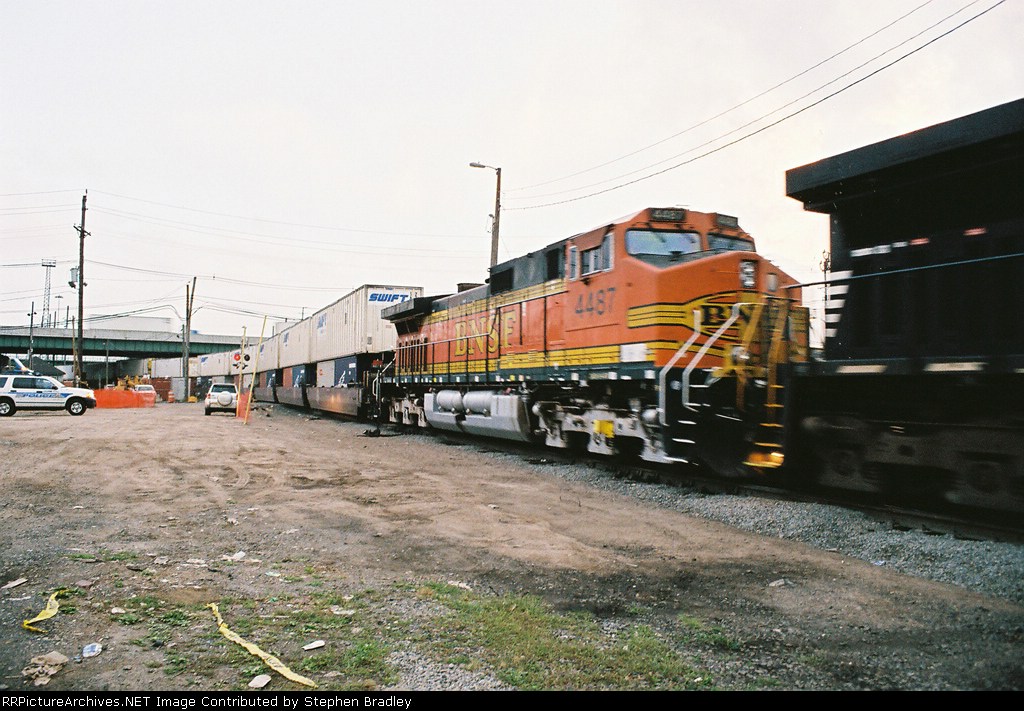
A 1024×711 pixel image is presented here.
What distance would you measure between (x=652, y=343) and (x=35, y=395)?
30.0 m

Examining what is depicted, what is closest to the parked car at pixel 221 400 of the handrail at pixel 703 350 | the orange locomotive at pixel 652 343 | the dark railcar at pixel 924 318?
the orange locomotive at pixel 652 343

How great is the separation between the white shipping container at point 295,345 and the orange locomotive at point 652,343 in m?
20.2

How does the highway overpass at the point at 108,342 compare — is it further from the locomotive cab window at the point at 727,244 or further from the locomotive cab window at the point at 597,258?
the locomotive cab window at the point at 727,244

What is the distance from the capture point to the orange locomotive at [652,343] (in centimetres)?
866

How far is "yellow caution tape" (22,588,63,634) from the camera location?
394cm

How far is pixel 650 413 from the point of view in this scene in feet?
31.7

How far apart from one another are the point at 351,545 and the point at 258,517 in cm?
174

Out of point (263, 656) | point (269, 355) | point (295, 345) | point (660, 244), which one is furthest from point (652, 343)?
point (269, 355)

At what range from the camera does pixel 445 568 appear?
559 cm

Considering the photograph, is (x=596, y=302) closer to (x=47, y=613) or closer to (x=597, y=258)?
(x=597, y=258)

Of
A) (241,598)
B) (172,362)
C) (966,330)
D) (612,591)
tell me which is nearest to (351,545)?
(241,598)

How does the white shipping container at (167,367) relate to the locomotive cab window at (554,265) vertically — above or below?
below

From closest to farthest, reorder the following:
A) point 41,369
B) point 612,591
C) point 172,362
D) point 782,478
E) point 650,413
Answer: point 612,591 → point 782,478 → point 650,413 → point 41,369 → point 172,362
